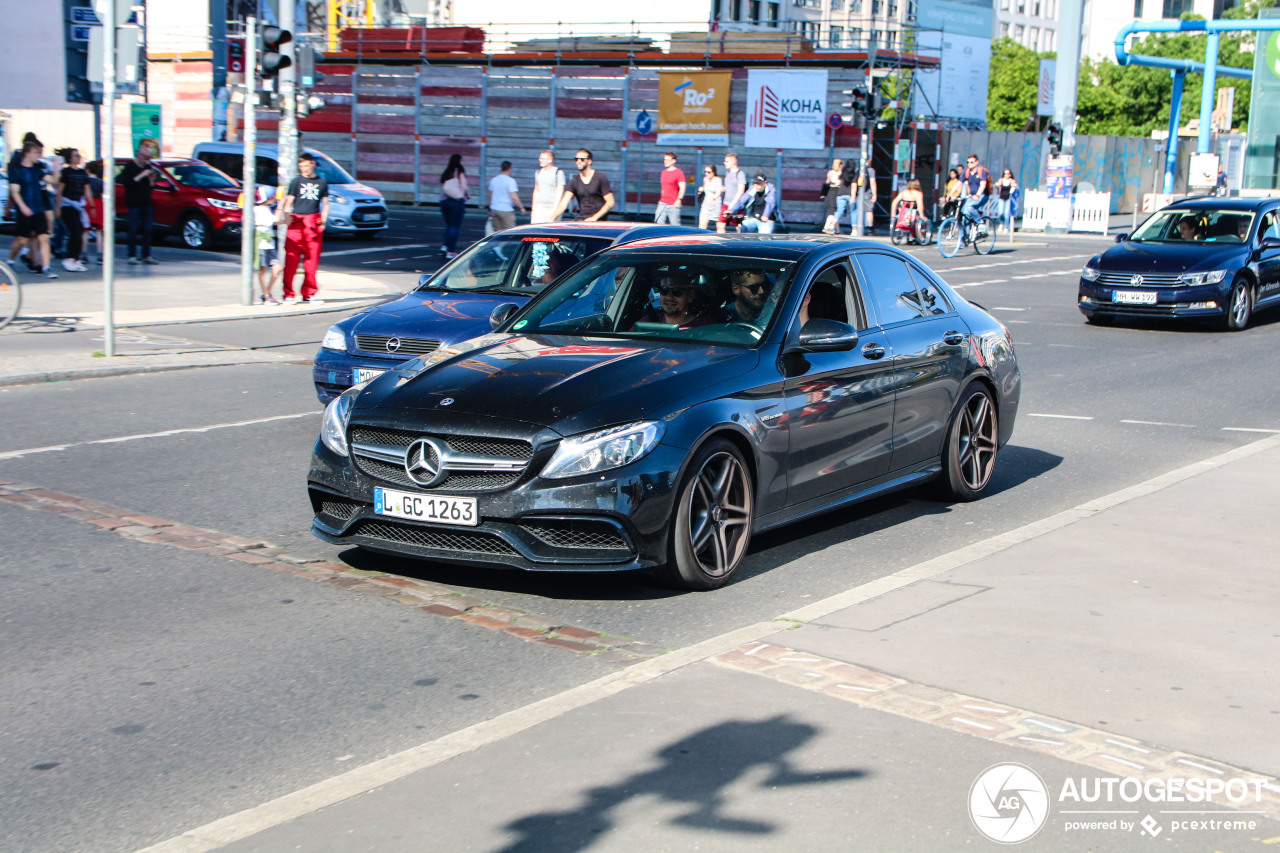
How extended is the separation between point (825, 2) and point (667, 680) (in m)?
103

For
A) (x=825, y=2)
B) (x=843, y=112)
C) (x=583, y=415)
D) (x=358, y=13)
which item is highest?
(x=825, y=2)

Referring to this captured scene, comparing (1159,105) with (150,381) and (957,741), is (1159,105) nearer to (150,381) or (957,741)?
(150,381)

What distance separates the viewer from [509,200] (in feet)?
76.9

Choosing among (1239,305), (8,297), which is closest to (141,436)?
(8,297)

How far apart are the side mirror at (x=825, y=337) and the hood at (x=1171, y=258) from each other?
1267cm

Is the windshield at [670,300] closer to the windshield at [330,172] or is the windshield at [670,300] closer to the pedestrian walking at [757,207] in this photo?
the pedestrian walking at [757,207]

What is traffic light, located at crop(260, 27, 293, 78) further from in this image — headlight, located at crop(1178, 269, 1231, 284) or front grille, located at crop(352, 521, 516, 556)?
front grille, located at crop(352, 521, 516, 556)

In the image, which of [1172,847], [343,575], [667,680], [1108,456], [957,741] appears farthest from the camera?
[1108,456]

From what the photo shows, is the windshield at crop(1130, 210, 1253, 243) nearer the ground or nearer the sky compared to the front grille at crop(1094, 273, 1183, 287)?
nearer the sky

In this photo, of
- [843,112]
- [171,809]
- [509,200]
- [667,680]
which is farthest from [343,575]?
[843,112]

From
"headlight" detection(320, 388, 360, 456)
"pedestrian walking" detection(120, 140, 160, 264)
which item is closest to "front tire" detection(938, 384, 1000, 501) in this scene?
"headlight" detection(320, 388, 360, 456)

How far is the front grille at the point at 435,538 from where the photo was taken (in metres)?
6.08

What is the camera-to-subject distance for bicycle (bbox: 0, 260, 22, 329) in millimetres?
15273

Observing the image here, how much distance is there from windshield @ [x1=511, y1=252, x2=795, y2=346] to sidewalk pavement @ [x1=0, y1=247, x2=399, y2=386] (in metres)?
7.16
